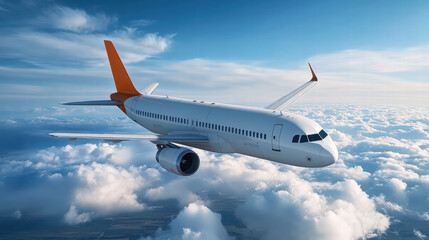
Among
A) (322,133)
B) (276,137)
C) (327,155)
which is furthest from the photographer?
(276,137)

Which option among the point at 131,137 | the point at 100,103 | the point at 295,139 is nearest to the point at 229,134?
the point at 295,139

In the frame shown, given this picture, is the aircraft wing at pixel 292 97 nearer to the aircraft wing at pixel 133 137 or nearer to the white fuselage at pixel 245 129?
the white fuselage at pixel 245 129

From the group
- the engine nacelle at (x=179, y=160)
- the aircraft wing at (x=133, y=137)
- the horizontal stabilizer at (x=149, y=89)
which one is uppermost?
the horizontal stabilizer at (x=149, y=89)

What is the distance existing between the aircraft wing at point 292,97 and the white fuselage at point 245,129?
263 inches

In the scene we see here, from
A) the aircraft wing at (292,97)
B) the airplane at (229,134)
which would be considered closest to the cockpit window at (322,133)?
the airplane at (229,134)

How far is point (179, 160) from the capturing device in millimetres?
21766

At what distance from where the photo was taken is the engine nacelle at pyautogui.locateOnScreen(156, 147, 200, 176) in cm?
2191

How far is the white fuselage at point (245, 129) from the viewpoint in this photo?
773 inches

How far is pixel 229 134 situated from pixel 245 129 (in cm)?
171

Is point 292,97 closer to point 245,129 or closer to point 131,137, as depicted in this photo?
point 245,129

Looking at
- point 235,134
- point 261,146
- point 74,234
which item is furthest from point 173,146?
point 74,234

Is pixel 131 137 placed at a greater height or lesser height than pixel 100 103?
lesser

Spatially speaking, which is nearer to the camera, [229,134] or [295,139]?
[295,139]

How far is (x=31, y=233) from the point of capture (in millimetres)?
143750
